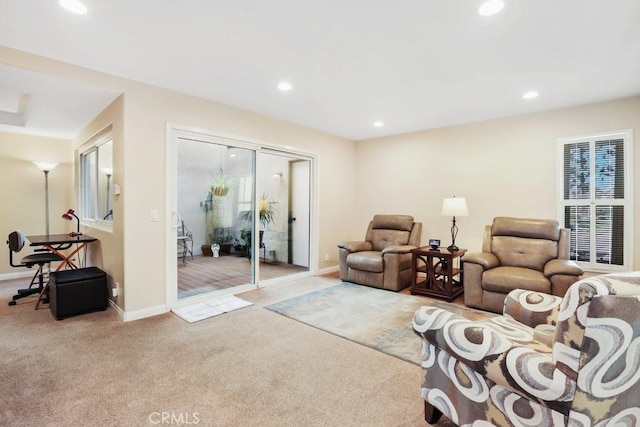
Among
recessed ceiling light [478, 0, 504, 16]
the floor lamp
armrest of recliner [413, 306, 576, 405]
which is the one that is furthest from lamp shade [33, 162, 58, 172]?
recessed ceiling light [478, 0, 504, 16]

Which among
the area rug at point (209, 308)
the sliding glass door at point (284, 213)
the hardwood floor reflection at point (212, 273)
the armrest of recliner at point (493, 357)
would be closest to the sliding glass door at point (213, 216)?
the hardwood floor reflection at point (212, 273)

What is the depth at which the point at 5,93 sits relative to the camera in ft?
11.1

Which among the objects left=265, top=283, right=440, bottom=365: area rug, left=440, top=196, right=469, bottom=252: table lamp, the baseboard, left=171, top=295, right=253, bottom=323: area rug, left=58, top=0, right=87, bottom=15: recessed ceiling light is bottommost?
left=265, top=283, right=440, bottom=365: area rug

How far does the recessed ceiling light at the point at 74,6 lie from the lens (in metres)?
2.02

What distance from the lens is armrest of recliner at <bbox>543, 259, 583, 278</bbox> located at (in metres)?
3.16

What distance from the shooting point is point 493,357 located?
4.35 feet

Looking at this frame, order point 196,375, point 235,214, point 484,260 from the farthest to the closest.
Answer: point 235,214
point 484,260
point 196,375

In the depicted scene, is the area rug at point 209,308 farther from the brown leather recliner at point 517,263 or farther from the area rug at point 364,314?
the brown leather recliner at point 517,263

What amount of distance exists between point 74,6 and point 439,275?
4.56m

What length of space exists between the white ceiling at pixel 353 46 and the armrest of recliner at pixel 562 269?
1.89m

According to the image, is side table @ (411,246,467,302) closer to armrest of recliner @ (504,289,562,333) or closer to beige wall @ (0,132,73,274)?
armrest of recliner @ (504,289,562,333)

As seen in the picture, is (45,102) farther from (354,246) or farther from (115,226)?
(354,246)

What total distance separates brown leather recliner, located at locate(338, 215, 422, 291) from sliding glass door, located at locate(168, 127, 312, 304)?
0.89 metres

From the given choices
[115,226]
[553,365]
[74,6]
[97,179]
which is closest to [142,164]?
[115,226]
